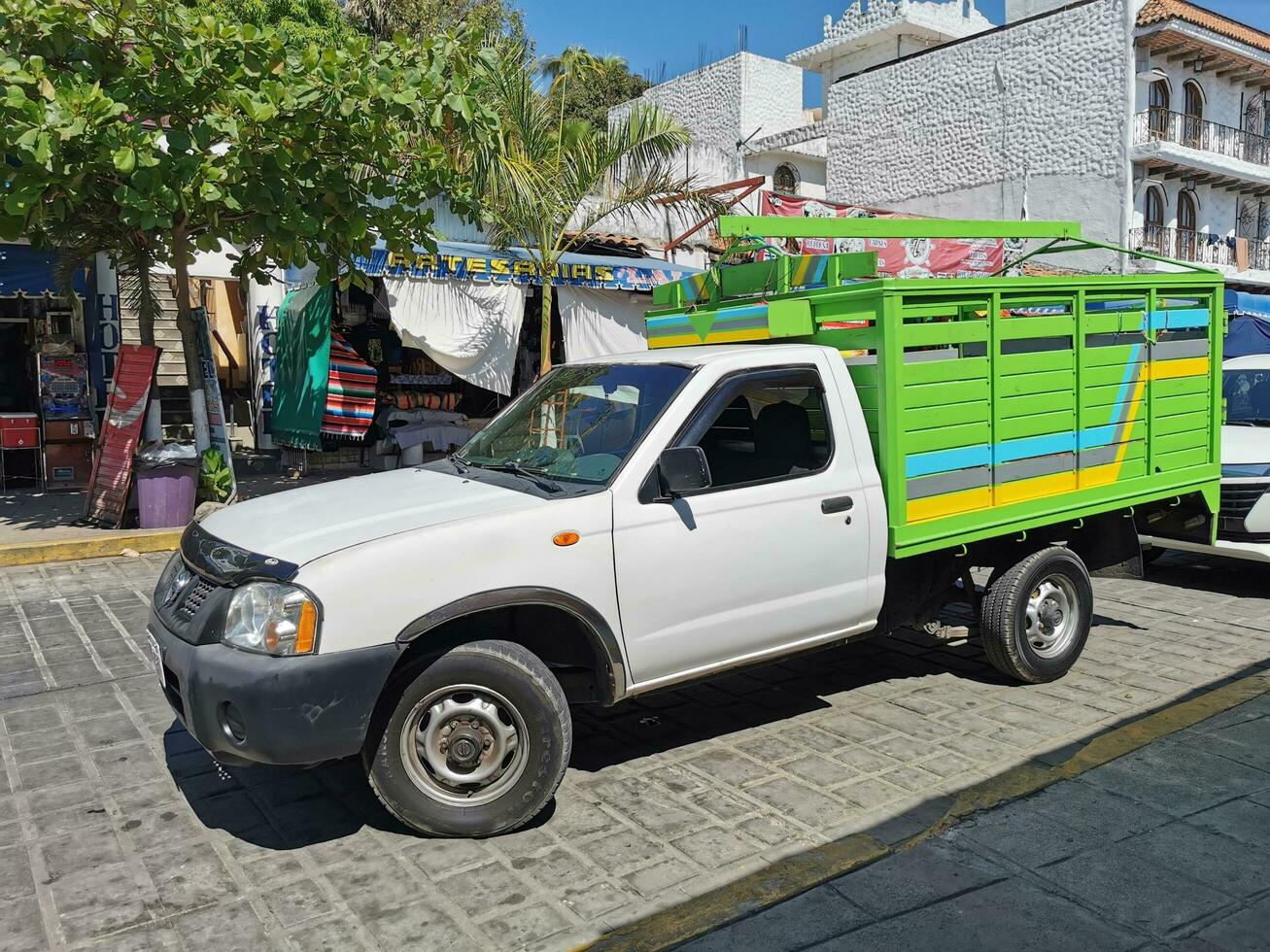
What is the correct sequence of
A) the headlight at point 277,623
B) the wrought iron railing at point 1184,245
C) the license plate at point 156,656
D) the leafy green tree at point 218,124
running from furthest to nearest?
1. the wrought iron railing at point 1184,245
2. the leafy green tree at point 218,124
3. the license plate at point 156,656
4. the headlight at point 277,623

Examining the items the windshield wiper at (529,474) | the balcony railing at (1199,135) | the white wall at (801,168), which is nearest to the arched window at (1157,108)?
the balcony railing at (1199,135)

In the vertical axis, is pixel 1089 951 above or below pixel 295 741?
below

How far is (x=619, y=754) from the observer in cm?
474

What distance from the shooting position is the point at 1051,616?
574cm

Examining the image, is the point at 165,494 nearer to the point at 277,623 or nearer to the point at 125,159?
the point at 125,159

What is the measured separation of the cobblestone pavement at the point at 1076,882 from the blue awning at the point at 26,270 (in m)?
11.6

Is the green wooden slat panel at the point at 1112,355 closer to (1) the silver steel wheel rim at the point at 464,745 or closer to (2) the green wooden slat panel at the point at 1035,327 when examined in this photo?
(2) the green wooden slat panel at the point at 1035,327

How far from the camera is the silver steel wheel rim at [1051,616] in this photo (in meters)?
5.64

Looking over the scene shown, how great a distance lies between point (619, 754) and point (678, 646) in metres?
0.79

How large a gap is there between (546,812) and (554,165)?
9291 mm

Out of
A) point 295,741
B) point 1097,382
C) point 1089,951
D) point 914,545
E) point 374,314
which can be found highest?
point 374,314

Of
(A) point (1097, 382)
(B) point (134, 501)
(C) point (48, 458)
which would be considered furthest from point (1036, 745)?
(C) point (48, 458)

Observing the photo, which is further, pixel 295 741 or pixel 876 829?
pixel 876 829

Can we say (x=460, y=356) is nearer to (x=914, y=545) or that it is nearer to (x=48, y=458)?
(x=48, y=458)
